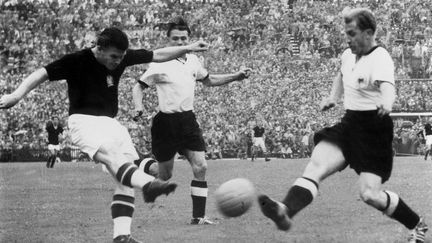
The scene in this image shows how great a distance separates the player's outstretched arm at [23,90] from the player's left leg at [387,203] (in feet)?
10.0

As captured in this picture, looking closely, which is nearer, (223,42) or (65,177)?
(65,177)

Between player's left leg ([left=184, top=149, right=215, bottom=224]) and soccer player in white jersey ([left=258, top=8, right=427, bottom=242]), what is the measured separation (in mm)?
2680

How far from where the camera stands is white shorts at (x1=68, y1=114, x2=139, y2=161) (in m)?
7.41

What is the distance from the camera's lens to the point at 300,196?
23.2 feet

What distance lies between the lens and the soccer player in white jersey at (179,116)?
990 cm

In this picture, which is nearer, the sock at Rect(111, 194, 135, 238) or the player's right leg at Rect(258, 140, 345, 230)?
the player's right leg at Rect(258, 140, 345, 230)

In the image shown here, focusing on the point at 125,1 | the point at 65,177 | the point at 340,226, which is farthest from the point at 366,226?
the point at 125,1

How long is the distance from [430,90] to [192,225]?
33077mm

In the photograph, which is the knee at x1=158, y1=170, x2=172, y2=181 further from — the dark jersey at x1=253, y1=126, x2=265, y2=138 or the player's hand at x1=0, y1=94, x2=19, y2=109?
the dark jersey at x1=253, y1=126, x2=265, y2=138

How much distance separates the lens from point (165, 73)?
10.1 m

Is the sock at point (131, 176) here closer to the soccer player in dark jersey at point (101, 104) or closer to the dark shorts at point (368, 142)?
the soccer player in dark jersey at point (101, 104)

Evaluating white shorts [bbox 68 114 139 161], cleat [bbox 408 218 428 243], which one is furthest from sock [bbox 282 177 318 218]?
white shorts [bbox 68 114 139 161]

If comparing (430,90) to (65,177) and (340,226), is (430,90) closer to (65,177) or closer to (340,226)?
(65,177)

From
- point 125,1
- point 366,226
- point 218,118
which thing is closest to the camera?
point 366,226
